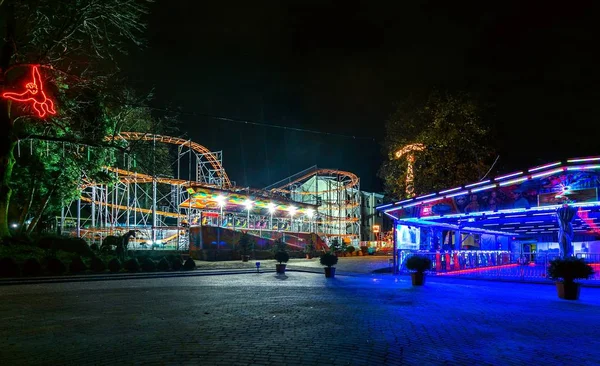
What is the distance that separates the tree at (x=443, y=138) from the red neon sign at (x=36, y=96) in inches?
673

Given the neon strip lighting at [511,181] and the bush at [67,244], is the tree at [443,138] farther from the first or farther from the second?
the bush at [67,244]

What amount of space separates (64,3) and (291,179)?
38380 millimetres

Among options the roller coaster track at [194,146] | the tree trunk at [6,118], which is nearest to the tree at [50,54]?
the tree trunk at [6,118]

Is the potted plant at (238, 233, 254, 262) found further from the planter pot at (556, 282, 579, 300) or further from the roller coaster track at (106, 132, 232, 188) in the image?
the planter pot at (556, 282, 579, 300)

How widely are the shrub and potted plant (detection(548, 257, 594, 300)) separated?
18.2 metres

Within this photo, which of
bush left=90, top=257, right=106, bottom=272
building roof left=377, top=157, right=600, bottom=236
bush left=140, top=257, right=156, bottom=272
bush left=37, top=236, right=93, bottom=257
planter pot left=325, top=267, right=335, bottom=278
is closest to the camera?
building roof left=377, top=157, right=600, bottom=236

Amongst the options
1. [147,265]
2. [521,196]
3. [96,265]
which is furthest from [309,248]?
[521,196]

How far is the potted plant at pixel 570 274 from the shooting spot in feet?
40.9

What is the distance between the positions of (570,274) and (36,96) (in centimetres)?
1945

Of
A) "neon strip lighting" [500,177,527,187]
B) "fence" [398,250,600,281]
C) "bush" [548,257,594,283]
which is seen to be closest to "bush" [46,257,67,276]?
"fence" [398,250,600,281]

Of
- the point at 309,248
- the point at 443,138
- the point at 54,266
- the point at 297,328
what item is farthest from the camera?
the point at 309,248

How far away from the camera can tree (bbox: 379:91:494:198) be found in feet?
84.4

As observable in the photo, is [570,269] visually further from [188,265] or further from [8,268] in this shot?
[8,268]

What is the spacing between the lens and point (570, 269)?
1256cm
